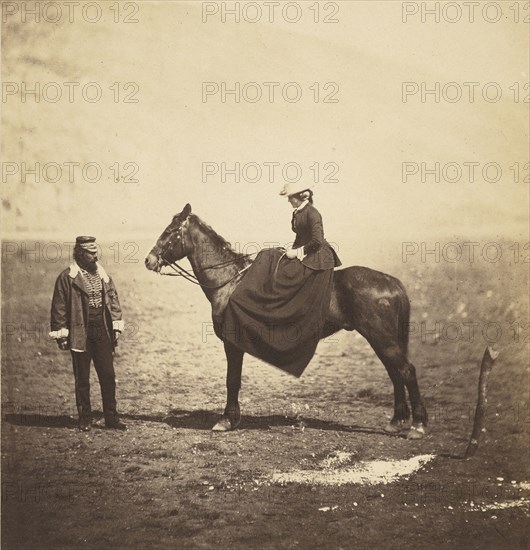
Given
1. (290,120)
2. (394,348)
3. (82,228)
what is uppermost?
(290,120)

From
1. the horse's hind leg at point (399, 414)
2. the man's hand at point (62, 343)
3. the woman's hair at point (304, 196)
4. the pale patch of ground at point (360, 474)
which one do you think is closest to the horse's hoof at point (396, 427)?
the horse's hind leg at point (399, 414)

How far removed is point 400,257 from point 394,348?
22.9 inches

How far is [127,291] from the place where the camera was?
4.48 metres

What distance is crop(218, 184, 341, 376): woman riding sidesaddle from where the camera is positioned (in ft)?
14.2

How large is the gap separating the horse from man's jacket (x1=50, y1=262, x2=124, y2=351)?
0.43 metres

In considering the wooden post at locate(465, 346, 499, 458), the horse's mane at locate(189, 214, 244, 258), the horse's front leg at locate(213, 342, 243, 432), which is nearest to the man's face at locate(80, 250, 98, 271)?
the horse's mane at locate(189, 214, 244, 258)

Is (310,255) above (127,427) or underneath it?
above

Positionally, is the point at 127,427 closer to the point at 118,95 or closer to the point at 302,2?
the point at 118,95

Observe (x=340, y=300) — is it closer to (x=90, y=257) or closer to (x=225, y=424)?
(x=225, y=424)

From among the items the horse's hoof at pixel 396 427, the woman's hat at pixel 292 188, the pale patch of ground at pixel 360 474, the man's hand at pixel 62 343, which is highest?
the woman's hat at pixel 292 188

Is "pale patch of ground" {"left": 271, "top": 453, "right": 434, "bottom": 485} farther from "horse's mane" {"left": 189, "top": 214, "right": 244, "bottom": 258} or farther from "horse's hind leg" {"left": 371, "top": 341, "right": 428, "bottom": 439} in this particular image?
"horse's mane" {"left": 189, "top": 214, "right": 244, "bottom": 258}

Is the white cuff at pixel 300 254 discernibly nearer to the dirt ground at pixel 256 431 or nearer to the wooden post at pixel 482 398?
the dirt ground at pixel 256 431

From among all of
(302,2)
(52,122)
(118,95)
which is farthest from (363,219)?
(52,122)

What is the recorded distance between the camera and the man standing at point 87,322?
14.5ft
